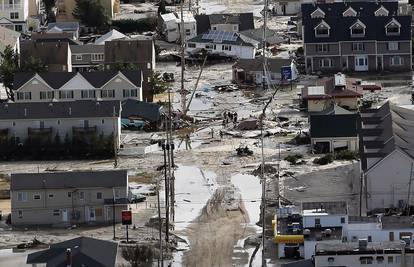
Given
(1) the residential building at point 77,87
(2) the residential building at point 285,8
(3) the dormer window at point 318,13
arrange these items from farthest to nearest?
(2) the residential building at point 285,8
(3) the dormer window at point 318,13
(1) the residential building at point 77,87

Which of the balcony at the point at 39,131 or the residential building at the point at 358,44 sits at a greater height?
the residential building at the point at 358,44

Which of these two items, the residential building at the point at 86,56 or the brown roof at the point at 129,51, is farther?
the residential building at the point at 86,56

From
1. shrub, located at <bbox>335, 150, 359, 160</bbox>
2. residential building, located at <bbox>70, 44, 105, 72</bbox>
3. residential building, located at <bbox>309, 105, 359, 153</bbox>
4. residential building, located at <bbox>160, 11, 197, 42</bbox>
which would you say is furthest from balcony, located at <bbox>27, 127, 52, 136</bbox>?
residential building, located at <bbox>160, 11, 197, 42</bbox>

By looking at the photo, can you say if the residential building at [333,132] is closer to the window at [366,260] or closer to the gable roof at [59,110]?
the gable roof at [59,110]

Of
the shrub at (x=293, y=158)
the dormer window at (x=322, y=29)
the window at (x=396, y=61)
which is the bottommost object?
the shrub at (x=293, y=158)

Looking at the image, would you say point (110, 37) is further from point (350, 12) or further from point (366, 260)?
point (366, 260)

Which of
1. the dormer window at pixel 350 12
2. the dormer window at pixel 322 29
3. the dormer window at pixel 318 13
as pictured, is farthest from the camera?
the dormer window at pixel 350 12

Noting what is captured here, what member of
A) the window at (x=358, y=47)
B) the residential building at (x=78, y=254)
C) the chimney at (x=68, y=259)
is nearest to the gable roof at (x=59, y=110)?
the window at (x=358, y=47)

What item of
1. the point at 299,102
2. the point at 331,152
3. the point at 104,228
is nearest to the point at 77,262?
the point at 104,228
